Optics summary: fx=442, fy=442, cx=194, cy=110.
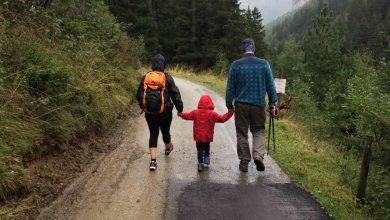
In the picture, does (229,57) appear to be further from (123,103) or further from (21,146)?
(21,146)

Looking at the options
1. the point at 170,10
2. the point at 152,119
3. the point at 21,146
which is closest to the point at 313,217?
the point at 152,119

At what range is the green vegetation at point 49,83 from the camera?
20.9ft

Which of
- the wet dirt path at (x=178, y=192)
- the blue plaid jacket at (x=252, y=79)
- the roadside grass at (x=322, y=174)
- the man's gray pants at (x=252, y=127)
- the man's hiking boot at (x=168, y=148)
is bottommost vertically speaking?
the roadside grass at (x=322, y=174)

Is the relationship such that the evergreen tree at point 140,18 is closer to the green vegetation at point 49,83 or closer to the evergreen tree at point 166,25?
the evergreen tree at point 166,25

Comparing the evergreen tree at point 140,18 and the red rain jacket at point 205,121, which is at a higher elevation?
the evergreen tree at point 140,18

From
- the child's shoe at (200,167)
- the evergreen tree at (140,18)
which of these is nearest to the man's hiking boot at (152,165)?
the child's shoe at (200,167)

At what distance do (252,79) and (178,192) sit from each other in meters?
2.28

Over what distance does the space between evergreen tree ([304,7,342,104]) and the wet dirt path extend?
35486 millimetres

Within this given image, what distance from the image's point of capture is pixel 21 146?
623 centimetres

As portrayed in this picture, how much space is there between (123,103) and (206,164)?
5.08 m

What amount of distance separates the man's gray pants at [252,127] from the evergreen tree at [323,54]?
3568cm

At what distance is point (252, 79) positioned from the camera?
292 inches

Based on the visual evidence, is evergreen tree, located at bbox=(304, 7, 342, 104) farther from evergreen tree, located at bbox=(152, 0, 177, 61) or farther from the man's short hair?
the man's short hair

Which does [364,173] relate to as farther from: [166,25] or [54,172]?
[166,25]
